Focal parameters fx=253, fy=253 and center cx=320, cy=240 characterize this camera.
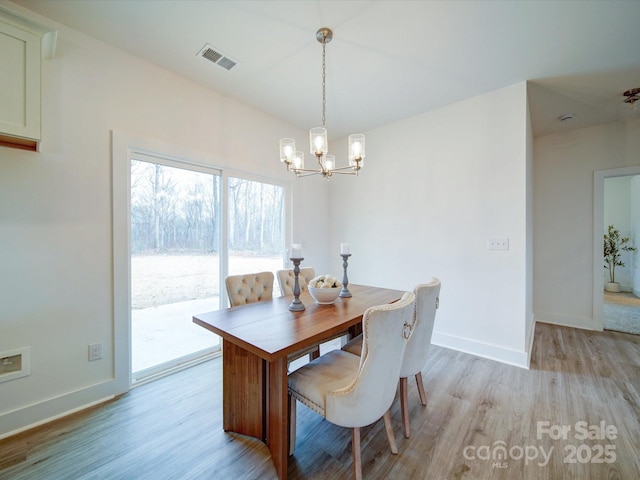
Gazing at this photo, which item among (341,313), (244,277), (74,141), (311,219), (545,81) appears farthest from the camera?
(311,219)

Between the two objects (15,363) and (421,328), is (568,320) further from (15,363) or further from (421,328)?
(15,363)

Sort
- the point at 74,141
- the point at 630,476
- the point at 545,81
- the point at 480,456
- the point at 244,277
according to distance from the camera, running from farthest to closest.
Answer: the point at 545,81
the point at 244,277
the point at 74,141
the point at 480,456
the point at 630,476

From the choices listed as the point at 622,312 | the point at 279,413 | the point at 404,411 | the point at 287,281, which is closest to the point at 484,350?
the point at 404,411

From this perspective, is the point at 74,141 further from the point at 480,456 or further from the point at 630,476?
the point at 630,476

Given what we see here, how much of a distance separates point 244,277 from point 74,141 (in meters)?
1.64

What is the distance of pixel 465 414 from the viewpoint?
186cm

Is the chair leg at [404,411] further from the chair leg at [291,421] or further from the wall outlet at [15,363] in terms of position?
the wall outlet at [15,363]

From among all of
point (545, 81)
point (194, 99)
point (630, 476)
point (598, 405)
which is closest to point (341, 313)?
point (630, 476)

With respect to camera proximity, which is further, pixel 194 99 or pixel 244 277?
pixel 194 99

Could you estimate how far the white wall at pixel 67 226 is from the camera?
171 cm

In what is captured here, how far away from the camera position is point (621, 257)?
228 inches

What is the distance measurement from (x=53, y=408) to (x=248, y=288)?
5.12 feet

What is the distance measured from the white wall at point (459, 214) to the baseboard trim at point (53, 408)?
3086mm

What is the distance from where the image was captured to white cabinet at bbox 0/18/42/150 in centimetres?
149
